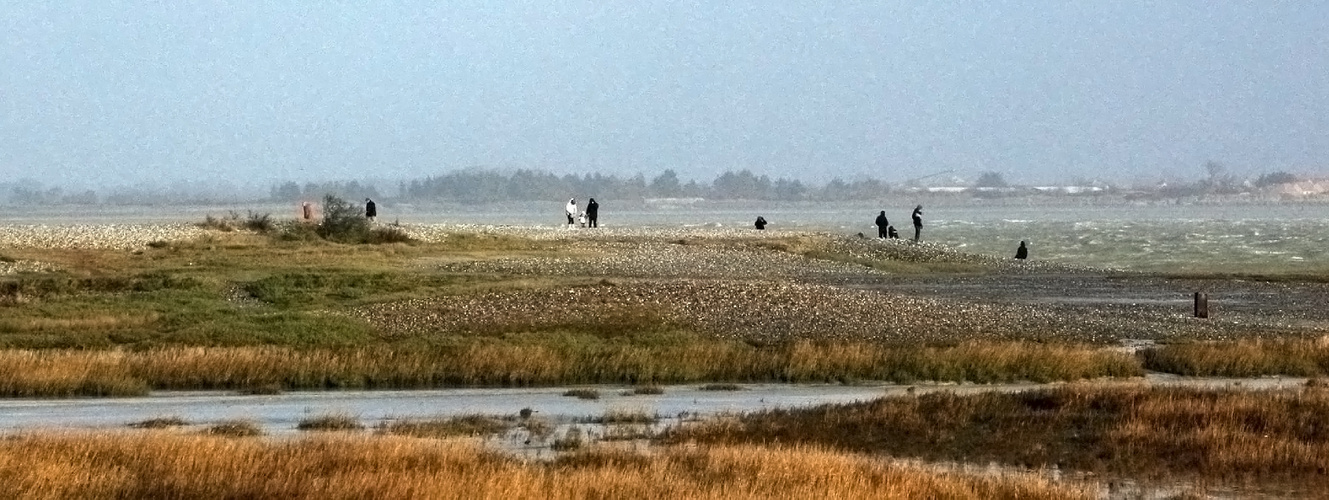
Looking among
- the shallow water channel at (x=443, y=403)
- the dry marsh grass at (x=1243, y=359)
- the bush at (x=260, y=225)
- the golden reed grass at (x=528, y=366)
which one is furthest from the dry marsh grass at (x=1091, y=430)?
the bush at (x=260, y=225)

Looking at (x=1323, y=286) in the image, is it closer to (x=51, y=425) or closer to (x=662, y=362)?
(x=662, y=362)

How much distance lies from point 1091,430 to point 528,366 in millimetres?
9932

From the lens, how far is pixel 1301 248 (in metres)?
84.1

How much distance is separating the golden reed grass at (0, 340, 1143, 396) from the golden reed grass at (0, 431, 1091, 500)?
8.46m

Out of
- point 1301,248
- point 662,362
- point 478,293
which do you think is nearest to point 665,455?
point 662,362

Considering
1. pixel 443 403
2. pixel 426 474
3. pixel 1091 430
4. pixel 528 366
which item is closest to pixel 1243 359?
pixel 1091 430

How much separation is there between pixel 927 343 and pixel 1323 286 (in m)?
22.4

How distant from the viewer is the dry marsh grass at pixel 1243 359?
25609 millimetres

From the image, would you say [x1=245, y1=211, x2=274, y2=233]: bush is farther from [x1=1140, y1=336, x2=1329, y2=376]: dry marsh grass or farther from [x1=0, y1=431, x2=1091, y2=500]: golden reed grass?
[x1=0, y1=431, x2=1091, y2=500]: golden reed grass

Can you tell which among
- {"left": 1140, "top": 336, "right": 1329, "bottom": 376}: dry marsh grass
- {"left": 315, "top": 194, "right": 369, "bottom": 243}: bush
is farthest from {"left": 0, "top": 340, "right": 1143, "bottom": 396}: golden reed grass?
{"left": 315, "top": 194, "right": 369, "bottom": 243}: bush

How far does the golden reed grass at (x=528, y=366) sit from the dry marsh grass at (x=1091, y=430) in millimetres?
4855

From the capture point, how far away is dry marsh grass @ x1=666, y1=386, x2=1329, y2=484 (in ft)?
51.8

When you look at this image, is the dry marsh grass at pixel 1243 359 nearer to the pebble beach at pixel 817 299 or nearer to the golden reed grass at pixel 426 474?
the pebble beach at pixel 817 299

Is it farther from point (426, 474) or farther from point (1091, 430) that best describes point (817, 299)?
point (426, 474)
